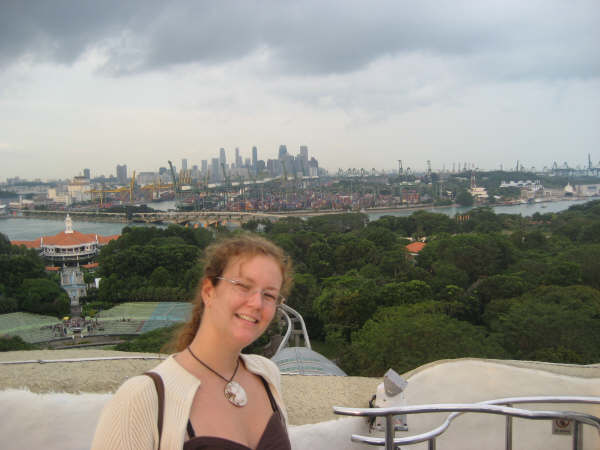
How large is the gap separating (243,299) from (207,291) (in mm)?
63

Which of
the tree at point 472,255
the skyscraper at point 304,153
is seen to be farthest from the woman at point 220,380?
the skyscraper at point 304,153

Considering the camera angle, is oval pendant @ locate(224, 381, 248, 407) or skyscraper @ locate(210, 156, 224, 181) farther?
skyscraper @ locate(210, 156, 224, 181)

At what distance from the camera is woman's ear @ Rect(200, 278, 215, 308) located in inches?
26.1

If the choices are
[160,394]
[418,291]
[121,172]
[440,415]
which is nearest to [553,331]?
[418,291]

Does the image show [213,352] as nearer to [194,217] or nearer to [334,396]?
[334,396]

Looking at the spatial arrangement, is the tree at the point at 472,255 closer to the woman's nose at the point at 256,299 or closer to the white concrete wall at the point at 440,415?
the white concrete wall at the point at 440,415

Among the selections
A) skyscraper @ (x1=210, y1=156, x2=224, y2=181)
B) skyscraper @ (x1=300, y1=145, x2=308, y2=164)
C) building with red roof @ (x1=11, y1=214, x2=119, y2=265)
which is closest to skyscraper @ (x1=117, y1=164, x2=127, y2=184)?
skyscraper @ (x1=210, y1=156, x2=224, y2=181)

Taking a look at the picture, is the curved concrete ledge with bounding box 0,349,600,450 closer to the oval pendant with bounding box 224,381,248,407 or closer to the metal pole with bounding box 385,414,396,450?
the metal pole with bounding box 385,414,396,450

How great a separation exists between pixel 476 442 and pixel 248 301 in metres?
1.04

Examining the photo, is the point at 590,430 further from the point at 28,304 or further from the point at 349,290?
the point at 28,304

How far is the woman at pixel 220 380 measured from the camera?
1.75 feet

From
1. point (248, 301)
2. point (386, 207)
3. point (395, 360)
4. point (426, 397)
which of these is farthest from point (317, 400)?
point (386, 207)

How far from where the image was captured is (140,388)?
0.54 m

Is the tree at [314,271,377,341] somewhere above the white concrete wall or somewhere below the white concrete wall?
below
